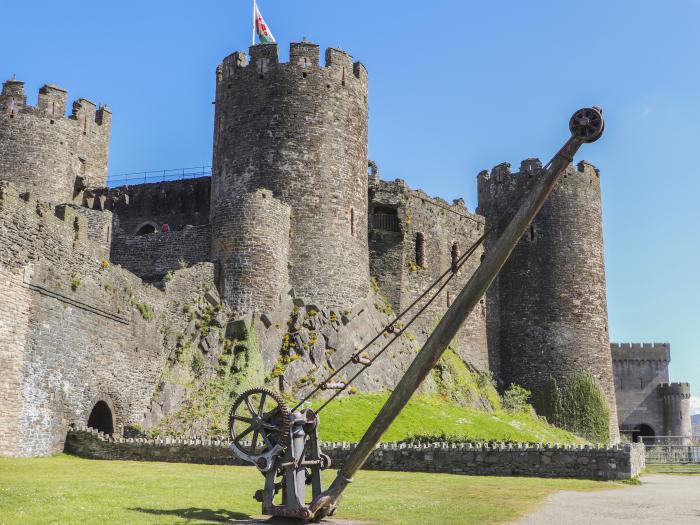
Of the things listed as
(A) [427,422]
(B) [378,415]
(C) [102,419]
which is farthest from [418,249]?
(B) [378,415]

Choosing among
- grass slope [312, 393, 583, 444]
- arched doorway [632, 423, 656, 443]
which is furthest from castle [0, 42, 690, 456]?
arched doorway [632, 423, 656, 443]

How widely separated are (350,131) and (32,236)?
16.4m

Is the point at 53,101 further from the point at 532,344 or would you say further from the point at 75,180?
the point at 532,344

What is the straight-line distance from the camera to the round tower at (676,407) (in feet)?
203

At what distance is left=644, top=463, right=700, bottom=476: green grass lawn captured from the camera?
29156mm

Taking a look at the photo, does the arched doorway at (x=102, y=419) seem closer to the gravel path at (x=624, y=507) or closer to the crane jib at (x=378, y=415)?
the crane jib at (x=378, y=415)

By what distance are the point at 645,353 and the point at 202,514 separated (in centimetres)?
5626

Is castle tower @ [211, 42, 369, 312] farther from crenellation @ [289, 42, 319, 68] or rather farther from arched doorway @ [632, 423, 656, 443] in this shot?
arched doorway @ [632, 423, 656, 443]

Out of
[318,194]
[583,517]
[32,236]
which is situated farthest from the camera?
[318,194]

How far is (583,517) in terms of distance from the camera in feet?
47.4

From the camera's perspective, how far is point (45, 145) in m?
40.5

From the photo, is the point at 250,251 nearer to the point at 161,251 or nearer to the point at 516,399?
the point at 161,251

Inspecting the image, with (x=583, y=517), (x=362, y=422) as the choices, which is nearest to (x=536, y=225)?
(x=362, y=422)

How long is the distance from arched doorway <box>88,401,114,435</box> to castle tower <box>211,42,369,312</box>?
9.65 meters
